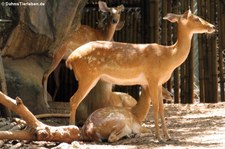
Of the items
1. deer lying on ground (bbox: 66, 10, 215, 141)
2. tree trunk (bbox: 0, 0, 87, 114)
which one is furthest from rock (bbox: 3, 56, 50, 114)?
deer lying on ground (bbox: 66, 10, 215, 141)

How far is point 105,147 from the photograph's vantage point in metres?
4.39

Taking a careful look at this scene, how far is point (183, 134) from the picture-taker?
5.44 m

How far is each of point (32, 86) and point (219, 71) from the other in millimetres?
4105

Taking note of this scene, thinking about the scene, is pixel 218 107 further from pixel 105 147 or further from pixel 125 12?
pixel 105 147

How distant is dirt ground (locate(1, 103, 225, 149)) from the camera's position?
4367 mm

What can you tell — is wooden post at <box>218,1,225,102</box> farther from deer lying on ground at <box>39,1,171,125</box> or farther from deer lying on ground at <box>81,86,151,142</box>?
deer lying on ground at <box>81,86,151,142</box>

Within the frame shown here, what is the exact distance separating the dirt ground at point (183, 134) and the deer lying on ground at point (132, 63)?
339mm

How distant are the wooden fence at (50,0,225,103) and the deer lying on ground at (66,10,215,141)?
159 inches

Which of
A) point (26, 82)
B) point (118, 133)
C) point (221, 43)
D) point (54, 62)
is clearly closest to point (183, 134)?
point (118, 133)

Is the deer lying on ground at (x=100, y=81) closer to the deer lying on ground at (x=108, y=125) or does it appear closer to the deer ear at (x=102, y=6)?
the deer ear at (x=102, y=6)

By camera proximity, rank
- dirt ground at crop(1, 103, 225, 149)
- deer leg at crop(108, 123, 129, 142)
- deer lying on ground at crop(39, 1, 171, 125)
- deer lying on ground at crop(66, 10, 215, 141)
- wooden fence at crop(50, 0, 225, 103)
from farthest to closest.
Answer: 1. wooden fence at crop(50, 0, 225, 103)
2. deer lying on ground at crop(39, 1, 171, 125)
3. deer lying on ground at crop(66, 10, 215, 141)
4. deer leg at crop(108, 123, 129, 142)
5. dirt ground at crop(1, 103, 225, 149)

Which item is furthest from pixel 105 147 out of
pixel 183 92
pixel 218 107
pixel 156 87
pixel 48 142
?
pixel 183 92

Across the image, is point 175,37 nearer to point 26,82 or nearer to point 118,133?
point 26,82

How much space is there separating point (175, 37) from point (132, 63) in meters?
4.59
